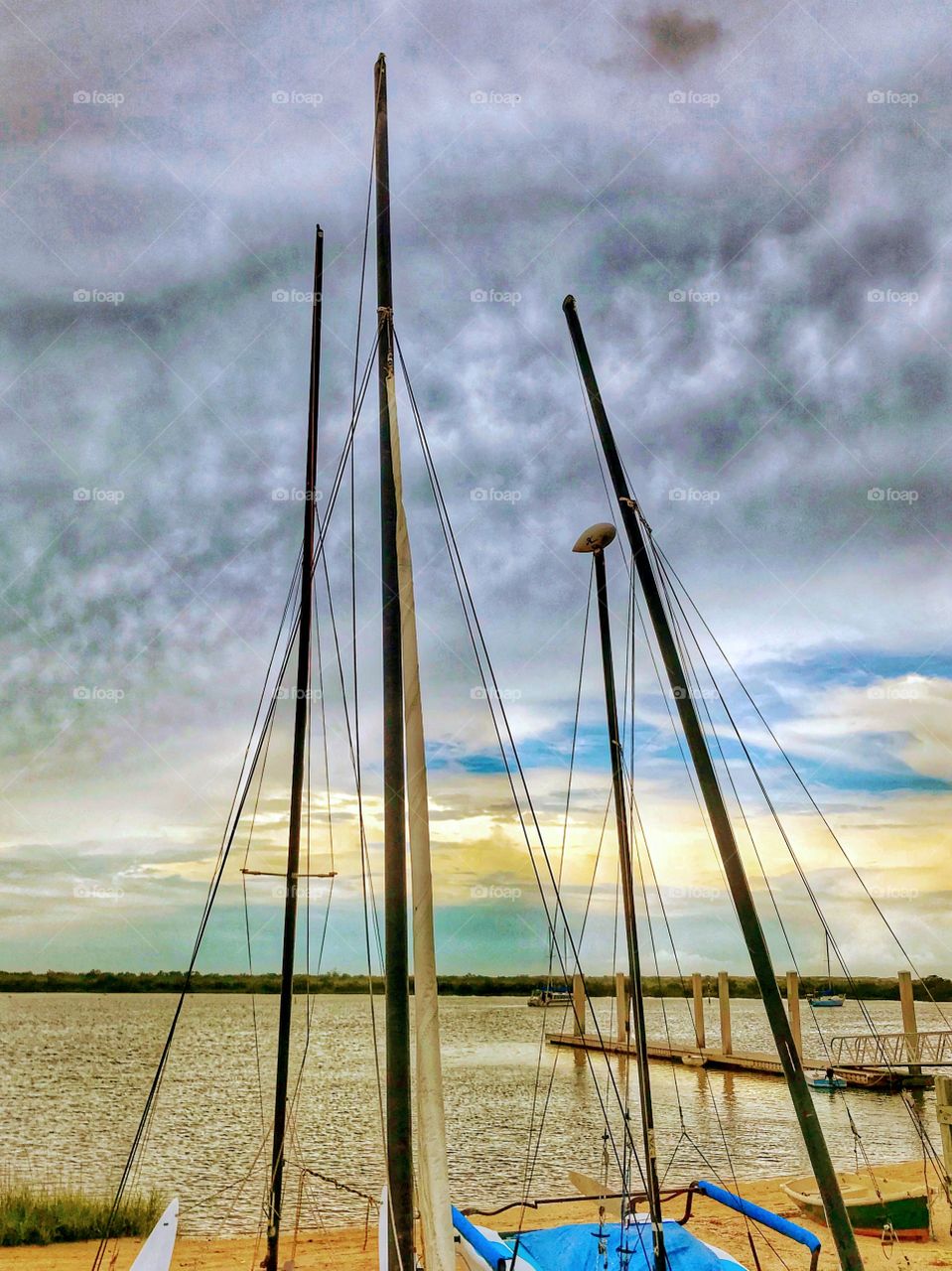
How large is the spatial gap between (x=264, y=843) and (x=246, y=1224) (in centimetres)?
976

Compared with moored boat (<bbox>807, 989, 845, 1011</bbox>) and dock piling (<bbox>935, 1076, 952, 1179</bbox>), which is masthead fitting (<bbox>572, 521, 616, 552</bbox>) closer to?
dock piling (<bbox>935, 1076, 952, 1179</bbox>)

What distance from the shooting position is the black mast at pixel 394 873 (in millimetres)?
4344

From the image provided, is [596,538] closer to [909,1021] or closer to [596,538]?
[596,538]

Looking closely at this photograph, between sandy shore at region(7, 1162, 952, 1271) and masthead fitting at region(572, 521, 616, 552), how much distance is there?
8.80 metres

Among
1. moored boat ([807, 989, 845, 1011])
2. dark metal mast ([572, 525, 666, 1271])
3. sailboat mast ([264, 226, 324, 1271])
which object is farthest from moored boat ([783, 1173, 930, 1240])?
moored boat ([807, 989, 845, 1011])

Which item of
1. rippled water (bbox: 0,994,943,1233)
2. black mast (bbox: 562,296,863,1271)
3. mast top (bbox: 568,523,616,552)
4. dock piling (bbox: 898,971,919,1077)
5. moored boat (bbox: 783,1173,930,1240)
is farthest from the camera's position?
dock piling (bbox: 898,971,919,1077)

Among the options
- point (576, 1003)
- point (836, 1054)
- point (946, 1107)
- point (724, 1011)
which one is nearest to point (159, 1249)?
point (946, 1107)

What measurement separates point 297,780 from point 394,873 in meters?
3.91

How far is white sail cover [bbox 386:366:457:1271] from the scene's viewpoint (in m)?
4.14

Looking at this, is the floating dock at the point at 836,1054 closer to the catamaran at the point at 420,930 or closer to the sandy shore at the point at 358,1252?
the sandy shore at the point at 358,1252

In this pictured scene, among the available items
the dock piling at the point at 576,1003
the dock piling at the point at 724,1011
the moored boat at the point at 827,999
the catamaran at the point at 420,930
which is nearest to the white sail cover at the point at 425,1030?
the catamaran at the point at 420,930

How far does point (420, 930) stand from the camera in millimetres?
4398

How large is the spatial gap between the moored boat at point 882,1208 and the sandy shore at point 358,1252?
0.18m

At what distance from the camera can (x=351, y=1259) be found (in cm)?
1105
